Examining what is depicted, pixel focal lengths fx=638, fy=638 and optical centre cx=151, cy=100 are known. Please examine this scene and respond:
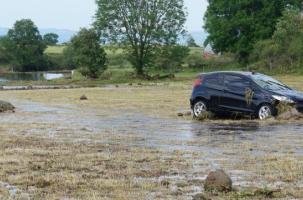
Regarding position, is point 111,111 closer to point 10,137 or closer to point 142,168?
point 10,137

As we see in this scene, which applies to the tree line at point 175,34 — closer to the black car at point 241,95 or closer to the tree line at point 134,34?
the tree line at point 134,34

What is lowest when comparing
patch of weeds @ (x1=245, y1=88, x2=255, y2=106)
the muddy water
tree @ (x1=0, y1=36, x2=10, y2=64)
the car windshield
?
the muddy water

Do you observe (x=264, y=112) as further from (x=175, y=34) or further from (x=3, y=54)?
(x=3, y=54)

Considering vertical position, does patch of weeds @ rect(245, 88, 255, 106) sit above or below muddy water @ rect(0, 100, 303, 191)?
above

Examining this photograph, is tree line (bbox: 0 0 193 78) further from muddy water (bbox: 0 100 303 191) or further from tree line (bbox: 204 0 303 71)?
muddy water (bbox: 0 100 303 191)

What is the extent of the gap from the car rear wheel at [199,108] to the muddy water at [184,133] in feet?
2.09

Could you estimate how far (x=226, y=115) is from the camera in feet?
71.8

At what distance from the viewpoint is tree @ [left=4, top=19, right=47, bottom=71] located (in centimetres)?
11531

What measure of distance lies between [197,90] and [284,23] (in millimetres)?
45450

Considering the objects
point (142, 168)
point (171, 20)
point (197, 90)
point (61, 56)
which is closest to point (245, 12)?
point (171, 20)

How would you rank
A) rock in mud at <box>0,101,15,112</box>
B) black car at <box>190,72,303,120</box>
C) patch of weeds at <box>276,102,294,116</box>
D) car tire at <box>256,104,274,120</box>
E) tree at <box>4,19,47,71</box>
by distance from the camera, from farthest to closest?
tree at <box>4,19,47,71</box>, rock in mud at <box>0,101,15,112</box>, black car at <box>190,72,303,120</box>, car tire at <box>256,104,274,120</box>, patch of weeds at <box>276,102,294,116</box>

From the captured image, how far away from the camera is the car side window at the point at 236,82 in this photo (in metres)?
21.1

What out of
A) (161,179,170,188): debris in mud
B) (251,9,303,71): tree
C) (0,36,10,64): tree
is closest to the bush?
(251,9,303,71): tree

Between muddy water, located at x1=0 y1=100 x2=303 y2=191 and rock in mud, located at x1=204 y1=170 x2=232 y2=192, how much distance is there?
658 millimetres
